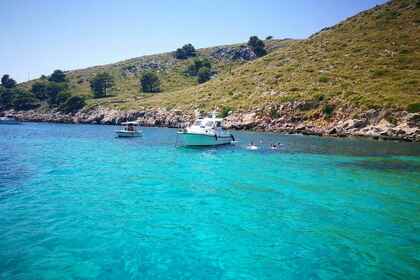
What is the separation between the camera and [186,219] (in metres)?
17.7

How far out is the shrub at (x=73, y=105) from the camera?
453ft

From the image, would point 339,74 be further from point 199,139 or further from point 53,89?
point 53,89

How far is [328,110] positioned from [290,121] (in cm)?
1010

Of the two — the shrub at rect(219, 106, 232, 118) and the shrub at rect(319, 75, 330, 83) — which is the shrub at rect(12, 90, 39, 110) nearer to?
the shrub at rect(219, 106, 232, 118)

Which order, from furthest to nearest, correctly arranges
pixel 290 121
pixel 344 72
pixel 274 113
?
pixel 344 72
pixel 274 113
pixel 290 121

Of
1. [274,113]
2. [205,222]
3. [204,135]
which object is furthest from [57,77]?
[205,222]

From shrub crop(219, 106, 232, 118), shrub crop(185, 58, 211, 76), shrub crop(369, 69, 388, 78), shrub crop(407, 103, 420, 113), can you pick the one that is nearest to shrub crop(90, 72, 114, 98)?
shrub crop(185, 58, 211, 76)

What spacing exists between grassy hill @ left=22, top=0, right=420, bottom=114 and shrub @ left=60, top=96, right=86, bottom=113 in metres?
4.48

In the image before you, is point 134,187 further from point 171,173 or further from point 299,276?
point 299,276

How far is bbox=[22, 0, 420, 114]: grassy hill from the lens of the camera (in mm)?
85938

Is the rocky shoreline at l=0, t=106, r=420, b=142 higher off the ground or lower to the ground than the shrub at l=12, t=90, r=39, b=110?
lower

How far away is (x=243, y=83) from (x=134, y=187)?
104m

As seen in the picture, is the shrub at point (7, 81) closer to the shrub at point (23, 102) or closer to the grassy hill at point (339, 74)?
the shrub at point (23, 102)

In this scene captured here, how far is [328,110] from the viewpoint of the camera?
8419cm
